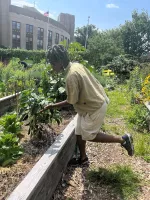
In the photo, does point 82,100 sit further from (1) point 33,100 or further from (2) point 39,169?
(2) point 39,169

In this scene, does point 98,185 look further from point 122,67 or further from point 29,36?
point 29,36

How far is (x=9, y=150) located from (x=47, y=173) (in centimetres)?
67

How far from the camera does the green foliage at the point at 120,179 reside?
2703mm

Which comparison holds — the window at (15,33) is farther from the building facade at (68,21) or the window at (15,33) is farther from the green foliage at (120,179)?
the green foliage at (120,179)

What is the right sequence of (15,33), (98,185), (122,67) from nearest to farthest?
(98,185) → (122,67) → (15,33)

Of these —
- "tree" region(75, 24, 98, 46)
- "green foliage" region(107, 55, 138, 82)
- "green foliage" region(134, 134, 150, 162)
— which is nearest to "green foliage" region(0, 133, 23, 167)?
"green foliage" region(134, 134, 150, 162)

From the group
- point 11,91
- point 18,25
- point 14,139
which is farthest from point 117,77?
point 18,25

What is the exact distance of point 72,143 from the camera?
11.2ft

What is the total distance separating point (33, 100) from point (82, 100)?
676 millimetres

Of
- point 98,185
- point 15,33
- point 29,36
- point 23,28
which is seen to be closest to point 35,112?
point 98,185

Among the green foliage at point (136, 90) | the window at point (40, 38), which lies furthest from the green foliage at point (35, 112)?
the window at point (40, 38)

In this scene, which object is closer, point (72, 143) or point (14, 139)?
point (14, 139)

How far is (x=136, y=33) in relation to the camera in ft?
118

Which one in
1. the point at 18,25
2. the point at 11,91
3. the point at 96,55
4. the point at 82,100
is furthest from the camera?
the point at 18,25
